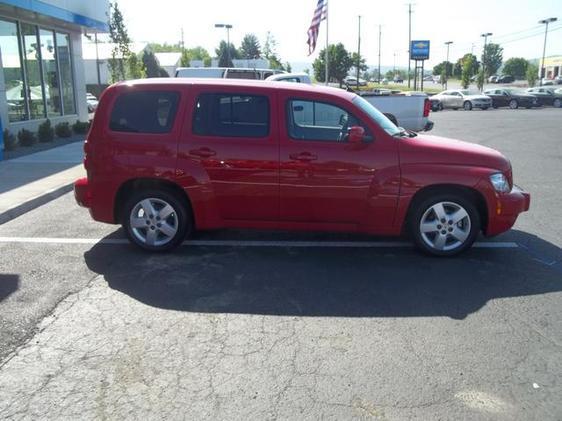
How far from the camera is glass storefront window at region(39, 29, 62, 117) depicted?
16609 millimetres

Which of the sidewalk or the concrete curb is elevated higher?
the sidewalk

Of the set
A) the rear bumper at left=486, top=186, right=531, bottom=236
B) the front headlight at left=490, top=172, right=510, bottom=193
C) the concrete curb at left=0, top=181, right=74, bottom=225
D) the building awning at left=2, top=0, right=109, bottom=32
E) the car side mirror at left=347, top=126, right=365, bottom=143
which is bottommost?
the concrete curb at left=0, top=181, right=74, bottom=225

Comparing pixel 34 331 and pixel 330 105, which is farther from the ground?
pixel 330 105

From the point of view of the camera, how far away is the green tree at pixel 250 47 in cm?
8619

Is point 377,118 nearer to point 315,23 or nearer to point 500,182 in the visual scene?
point 500,182

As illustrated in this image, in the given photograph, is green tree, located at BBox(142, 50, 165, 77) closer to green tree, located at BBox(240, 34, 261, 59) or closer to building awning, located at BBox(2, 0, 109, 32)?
building awning, located at BBox(2, 0, 109, 32)

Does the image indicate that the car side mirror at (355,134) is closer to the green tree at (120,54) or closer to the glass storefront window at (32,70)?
the glass storefront window at (32,70)

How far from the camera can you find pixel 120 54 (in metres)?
28.6

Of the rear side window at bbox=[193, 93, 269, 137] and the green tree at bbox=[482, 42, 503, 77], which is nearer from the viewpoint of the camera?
the rear side window at bbox=[193, 93, 269, 137]

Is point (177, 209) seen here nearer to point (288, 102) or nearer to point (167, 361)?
point (288, 102)

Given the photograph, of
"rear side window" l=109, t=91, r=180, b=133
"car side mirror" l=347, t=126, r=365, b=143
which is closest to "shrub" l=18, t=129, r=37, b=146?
"rear side window" l=109, t=91, r=180, b=133

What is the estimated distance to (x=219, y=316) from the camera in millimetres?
4434

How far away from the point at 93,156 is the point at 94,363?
2.88 meters

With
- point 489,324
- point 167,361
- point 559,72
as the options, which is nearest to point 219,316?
point 167,361
